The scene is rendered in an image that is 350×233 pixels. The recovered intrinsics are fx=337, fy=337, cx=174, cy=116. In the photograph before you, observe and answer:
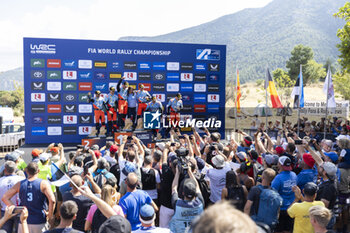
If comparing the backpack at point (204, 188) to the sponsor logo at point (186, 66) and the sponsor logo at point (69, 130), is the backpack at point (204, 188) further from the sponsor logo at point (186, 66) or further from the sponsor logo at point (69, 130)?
the sponsor logo at point (186, 66)

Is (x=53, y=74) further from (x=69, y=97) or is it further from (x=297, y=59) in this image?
(x=297, y=59)

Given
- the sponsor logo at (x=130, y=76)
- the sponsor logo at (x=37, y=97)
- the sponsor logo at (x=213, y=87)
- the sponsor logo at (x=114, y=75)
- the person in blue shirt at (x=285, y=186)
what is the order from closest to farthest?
the person in blue shirt at (x=285, y=186) < the sponsor logo at (x=37, y=97) < the sponsor logo at (x=114, y=75) < the sponsor logo at (x=130, y=76) < the sponsor logo at (x=213, y=87)

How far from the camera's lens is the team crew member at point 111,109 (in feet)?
46.2

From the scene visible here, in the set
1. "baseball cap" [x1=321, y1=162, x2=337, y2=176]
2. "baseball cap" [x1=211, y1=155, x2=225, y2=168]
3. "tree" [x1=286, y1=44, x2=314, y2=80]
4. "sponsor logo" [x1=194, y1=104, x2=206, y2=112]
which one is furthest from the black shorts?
"tree" [x1=286, y1=44, x2=314, y2=80]

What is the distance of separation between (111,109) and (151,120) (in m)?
1.82

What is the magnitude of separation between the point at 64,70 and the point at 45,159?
9362 millimetres

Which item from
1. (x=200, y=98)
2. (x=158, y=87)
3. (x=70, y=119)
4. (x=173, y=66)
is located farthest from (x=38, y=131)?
(x=200, y=98)

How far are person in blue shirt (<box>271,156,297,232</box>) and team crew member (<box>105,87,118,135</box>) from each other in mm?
9929

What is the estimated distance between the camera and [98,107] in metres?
14.1

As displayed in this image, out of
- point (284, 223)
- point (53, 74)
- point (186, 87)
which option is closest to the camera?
point (284, 223)

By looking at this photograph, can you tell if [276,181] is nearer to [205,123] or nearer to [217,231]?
[217,231]

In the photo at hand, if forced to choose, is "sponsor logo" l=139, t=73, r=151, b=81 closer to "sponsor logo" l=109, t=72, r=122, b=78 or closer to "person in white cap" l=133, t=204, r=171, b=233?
"sponsor logo" l=109, t=72, r=122, b=78

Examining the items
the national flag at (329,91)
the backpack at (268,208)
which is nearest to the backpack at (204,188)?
the backpack at (268,208)

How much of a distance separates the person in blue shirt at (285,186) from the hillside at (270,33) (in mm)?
97943
